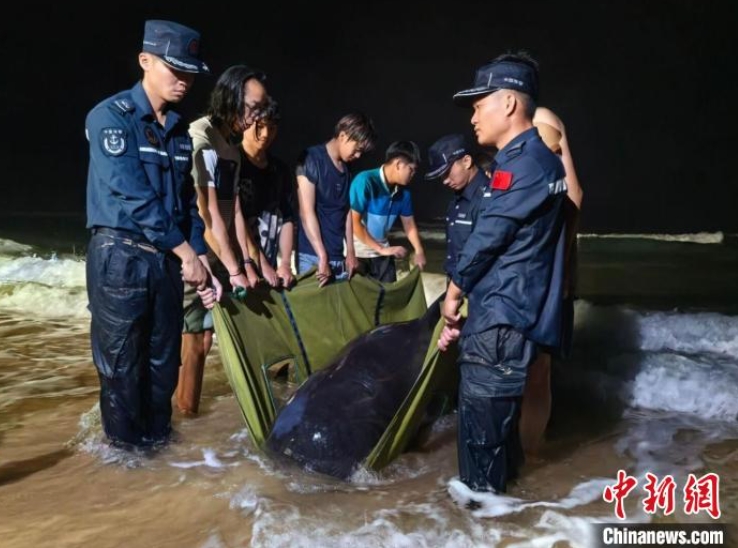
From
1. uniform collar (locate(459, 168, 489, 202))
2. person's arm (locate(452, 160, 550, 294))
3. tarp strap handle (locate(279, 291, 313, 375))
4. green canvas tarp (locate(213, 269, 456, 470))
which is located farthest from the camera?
uniform collar (locate(459, 168, 489, 202))

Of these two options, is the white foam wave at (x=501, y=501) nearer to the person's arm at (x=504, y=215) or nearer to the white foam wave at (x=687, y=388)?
the person's arm at (x=504, y=215)

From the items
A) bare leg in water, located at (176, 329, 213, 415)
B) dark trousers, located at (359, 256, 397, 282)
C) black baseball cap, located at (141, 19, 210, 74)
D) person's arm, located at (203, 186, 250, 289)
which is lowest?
bare leg in water, located at (176, 329, 213, 415)

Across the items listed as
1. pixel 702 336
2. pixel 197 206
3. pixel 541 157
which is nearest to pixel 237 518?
pixel 197 206

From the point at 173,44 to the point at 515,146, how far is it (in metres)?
1.55

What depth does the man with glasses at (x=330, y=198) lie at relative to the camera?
412 cm

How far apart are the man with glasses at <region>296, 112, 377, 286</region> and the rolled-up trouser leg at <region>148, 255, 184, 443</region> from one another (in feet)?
3.51

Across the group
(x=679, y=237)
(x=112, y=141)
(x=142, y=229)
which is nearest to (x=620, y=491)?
(x=142, y=229)

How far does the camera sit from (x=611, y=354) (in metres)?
5.95

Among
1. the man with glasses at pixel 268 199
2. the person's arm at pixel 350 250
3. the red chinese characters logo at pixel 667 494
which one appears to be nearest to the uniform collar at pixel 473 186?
the person's arm at pixel 350 250

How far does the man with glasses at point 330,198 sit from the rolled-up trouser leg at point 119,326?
127 cm

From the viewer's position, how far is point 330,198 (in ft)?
14.3

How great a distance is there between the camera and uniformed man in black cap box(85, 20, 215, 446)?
288 centimetres

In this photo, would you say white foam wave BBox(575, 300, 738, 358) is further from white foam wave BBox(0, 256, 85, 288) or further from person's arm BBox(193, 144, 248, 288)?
white foam wave BBox(0, 256, 85, 288)

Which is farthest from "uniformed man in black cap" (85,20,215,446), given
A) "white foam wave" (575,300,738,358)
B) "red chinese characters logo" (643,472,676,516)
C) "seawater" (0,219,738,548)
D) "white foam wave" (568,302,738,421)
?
"white foam wave" (575,300,738,358)
